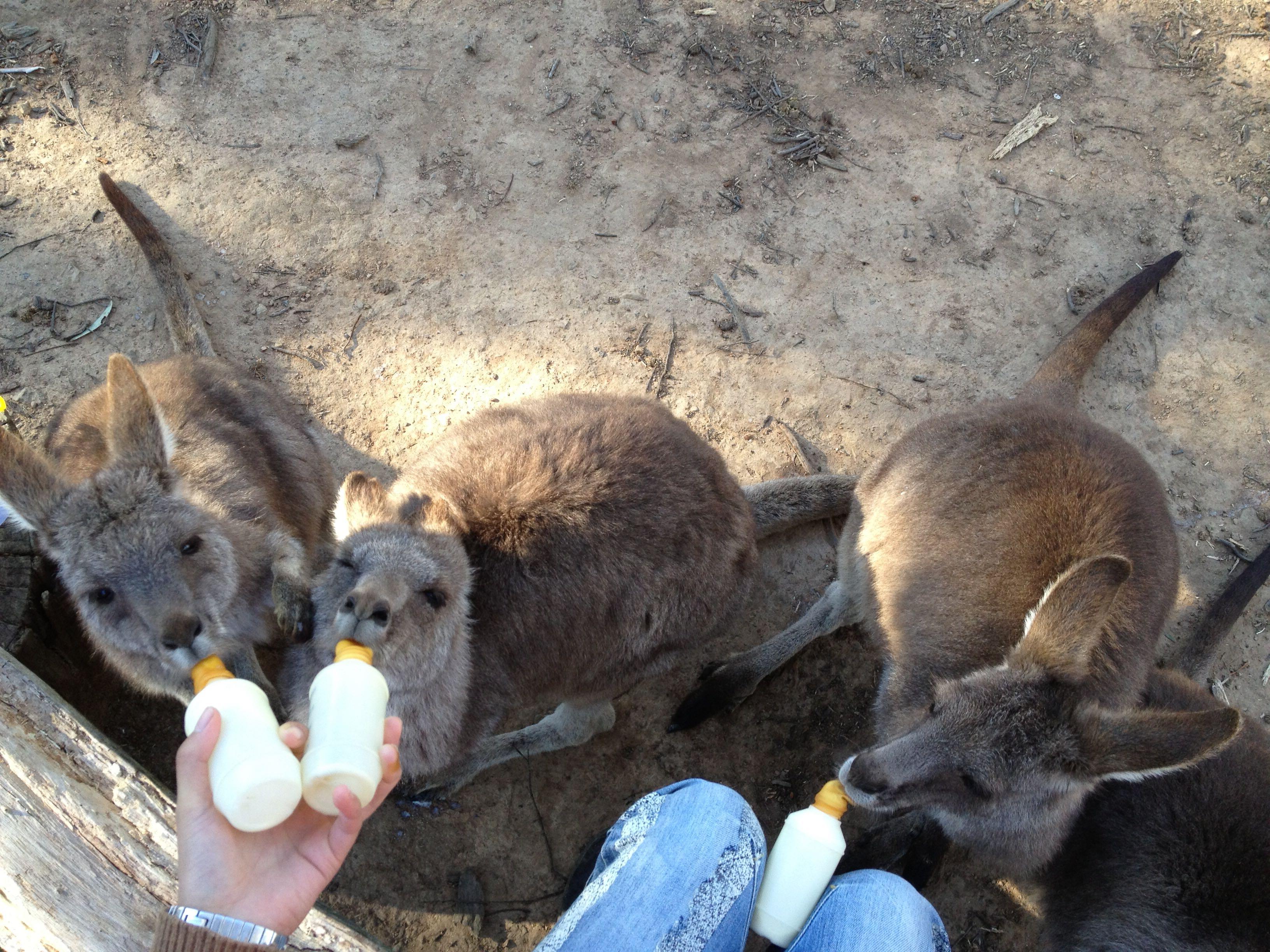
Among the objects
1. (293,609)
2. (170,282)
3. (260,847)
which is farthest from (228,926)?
(170,282)

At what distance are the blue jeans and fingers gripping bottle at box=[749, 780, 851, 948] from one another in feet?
0.24

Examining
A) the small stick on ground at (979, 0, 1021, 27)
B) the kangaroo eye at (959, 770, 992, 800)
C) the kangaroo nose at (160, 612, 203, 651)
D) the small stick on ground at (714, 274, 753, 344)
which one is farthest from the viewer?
the small stick on ground at (979, 0, 1021, 27)

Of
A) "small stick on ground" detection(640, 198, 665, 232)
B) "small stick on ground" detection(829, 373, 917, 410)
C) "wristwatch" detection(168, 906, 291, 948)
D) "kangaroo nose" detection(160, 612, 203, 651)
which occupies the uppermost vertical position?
"small stick on ground" detection(640, 198, 665, 232)

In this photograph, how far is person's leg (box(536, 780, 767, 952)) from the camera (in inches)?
102

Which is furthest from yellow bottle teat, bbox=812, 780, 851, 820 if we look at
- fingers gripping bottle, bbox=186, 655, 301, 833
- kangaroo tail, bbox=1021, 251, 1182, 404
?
kangaroo tail, bbox=1021, 251, 1182, 404

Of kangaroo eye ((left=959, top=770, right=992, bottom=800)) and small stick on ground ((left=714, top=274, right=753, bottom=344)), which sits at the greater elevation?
small stick on ground ((left=714, top=274, right=753, bottom=344))

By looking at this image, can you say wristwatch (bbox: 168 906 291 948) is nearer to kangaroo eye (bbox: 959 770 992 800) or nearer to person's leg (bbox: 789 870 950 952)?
person's leg (bbox: 789 870 950 952)

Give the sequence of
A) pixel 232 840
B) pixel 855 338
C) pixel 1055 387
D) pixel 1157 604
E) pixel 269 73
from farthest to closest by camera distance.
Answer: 1. pixel 269 73
2. pixel 855 338
3. pixel 1055 387
4. pixel 1157 604
5. pixel 232 840

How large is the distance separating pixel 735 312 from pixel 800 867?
10.3ft

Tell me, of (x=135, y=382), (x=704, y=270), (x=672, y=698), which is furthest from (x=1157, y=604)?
(x=135, y=382)

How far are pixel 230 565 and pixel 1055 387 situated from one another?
3939mm

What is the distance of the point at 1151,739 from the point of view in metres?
2.54

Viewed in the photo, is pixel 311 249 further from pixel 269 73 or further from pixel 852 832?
pixel 852 832

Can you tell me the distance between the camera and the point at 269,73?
208 inches
